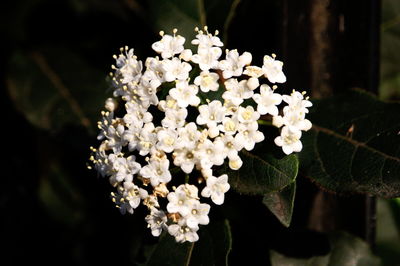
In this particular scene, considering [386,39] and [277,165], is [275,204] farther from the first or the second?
[386,39]

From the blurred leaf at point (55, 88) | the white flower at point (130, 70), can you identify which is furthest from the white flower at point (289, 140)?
the blurred leaf at point (55, 88)

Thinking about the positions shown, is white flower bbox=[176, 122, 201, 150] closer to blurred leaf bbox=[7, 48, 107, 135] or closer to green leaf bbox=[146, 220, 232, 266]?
green leaf bbox=[146, 220, 232, 266]

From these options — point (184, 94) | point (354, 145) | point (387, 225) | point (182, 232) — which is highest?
point (387, 225)

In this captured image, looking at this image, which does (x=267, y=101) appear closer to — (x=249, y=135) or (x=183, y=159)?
(x=249, y=135)

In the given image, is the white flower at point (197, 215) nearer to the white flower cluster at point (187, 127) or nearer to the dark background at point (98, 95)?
the white flower cluster at point (187, 127)

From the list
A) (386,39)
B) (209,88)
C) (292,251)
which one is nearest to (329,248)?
(292,251)

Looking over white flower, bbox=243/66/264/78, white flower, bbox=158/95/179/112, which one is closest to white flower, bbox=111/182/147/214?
white flower, bbox=158/95/179/112

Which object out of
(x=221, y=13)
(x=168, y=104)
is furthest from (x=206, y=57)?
(x=221, y=13)
